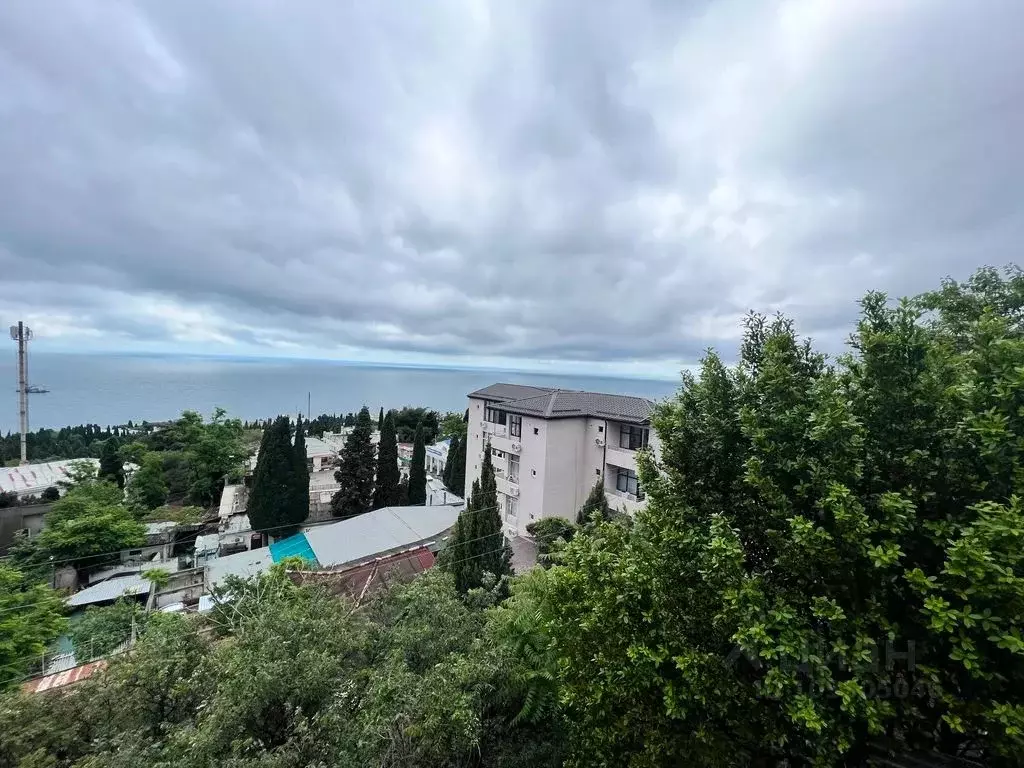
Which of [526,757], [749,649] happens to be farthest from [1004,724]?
[526,757]

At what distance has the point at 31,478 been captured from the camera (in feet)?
74.2

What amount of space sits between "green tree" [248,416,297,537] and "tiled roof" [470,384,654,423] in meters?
11.6

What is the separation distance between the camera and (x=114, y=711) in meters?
4.57

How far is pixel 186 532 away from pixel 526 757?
22.9 meters

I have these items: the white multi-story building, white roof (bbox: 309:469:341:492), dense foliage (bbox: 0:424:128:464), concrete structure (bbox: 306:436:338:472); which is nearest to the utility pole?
dense foliage (bbox: 0:424:128:464)

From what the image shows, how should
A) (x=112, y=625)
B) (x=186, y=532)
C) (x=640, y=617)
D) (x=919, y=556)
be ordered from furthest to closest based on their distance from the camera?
(x=186, y=532), (x=112, y=625), (x=640, y=617), (x=919, y=556)

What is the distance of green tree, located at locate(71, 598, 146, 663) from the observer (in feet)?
29.3

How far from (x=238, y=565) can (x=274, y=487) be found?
6.86 meters

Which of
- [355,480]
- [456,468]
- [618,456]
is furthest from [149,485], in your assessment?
[618,456]

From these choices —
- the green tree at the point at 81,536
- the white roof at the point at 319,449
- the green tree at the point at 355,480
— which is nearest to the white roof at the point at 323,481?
the white roof at the point at 319,449

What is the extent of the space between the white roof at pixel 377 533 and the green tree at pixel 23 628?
599cm

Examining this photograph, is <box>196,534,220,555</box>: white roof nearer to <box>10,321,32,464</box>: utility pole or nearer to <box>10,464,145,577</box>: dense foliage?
<box>10,464,145,577</box>: dense foliage

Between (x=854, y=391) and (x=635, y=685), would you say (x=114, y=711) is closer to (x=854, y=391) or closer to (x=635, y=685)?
→ (x=635, y=685)

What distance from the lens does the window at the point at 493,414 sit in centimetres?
1870
